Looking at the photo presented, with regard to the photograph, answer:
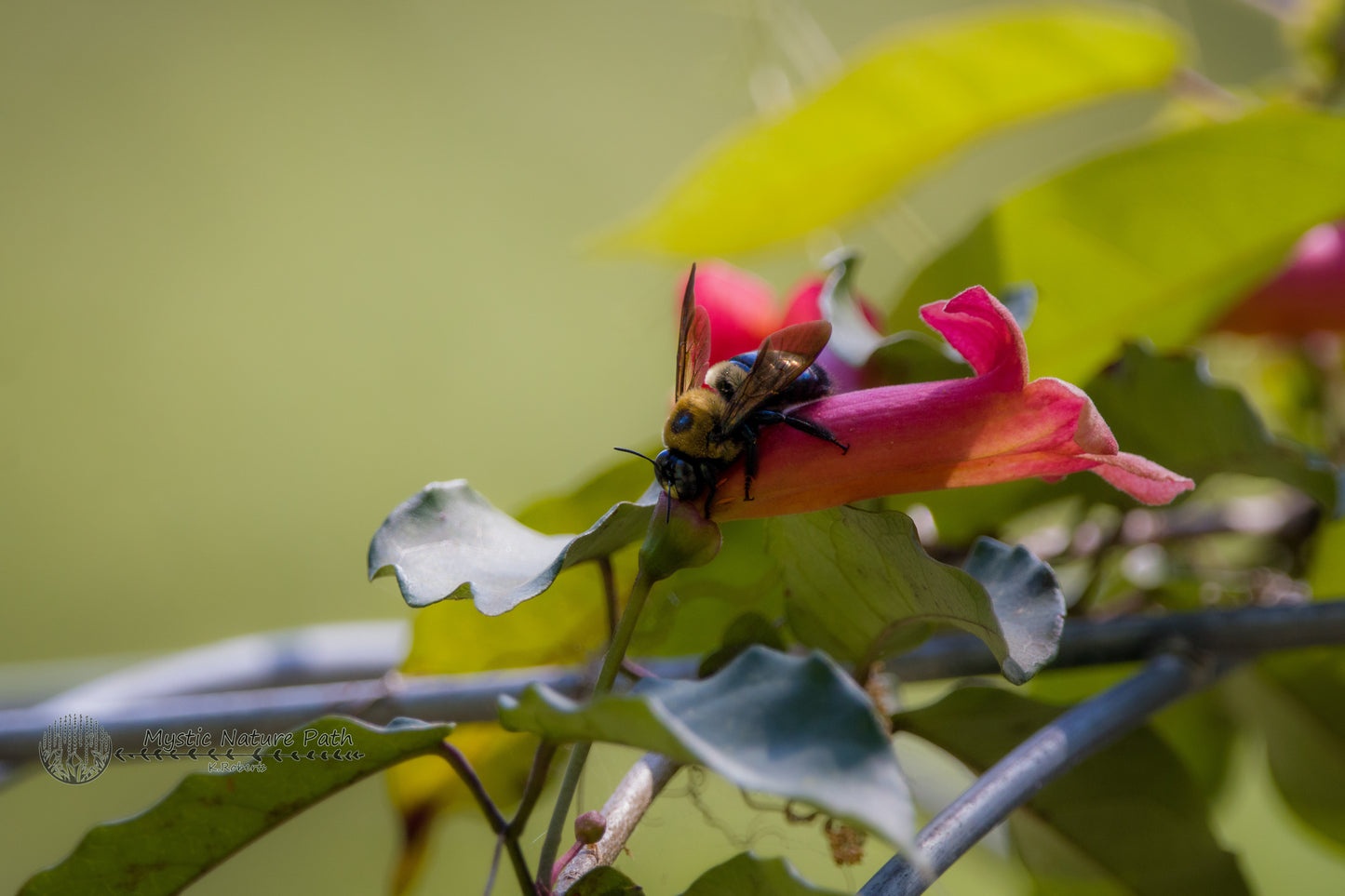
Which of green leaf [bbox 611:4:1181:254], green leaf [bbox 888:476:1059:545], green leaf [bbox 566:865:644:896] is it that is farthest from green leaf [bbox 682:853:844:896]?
green leaf [bbox 611:4:1181:254]

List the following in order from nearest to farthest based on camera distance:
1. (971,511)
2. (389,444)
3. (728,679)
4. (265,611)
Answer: (728,679), (971,511), (265,611), (389,444)

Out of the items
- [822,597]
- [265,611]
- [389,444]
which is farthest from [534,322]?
[822,597]

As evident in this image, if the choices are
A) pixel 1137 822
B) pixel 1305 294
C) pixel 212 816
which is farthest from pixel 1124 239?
pixel 212 816

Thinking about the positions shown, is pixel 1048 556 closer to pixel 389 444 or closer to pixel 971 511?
pixel 971 511

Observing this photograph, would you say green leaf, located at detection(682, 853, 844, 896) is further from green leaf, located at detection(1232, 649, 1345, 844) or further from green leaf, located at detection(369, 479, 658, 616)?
green leaf, located at detection(1232, 649, 1345, 844)

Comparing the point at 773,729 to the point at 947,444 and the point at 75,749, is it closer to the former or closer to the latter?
the point at 947,444

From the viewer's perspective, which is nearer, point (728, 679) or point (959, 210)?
point (728, 679)

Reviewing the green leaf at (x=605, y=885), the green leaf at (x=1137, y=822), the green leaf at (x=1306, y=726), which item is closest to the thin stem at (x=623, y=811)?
the green leaf at (x=605, y=885)
